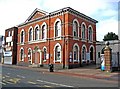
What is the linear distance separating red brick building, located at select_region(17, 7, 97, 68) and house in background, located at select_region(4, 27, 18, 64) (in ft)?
15.8

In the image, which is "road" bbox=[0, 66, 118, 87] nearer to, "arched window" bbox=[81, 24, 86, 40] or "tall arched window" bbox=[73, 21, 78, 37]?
"tall arched window" bbox=[73, 21, 78, 37]

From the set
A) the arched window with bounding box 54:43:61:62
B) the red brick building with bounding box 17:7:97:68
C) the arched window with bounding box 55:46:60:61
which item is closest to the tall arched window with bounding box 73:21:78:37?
the red brick building with bounding box 17:7:97:68

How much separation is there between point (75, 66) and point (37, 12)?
13.7m

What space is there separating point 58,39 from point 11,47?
17.4m

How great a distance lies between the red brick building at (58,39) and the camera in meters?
31.7

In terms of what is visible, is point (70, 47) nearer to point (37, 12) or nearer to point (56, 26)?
point (56, 26)

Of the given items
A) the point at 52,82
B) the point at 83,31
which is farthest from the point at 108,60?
the point at 83,31

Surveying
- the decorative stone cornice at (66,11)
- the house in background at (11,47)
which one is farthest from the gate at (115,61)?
the house in background at (11,47)

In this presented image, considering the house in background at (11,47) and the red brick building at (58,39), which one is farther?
the house in background at (11,47)

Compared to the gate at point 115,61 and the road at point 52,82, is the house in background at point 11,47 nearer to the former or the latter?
the gate at point 115,61

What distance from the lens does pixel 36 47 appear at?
3716cm

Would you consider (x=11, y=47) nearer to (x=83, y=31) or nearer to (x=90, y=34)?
(x=83, y=31)

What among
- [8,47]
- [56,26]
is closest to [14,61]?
[8,47]

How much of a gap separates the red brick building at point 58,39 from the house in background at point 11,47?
481 cm
